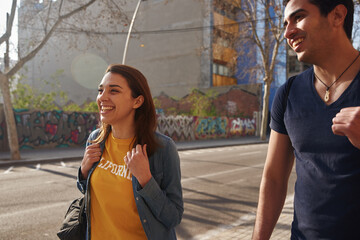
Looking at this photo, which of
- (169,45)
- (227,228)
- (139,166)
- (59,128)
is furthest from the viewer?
(169,45)

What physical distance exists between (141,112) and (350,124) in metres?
1.40

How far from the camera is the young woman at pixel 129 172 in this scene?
1907mm

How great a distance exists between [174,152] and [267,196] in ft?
2.14

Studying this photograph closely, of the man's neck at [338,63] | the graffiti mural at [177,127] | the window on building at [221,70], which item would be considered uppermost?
the man's neck at [338,63]

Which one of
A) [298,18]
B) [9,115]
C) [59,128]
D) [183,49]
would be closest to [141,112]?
[298,18]

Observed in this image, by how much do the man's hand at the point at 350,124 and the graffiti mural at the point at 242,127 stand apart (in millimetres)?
30754

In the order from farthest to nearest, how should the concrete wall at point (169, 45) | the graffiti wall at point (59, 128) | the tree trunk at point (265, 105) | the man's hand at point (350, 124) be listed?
the concrete wall at point (169, 45)
the tree trunk at point (265, 105)
the graffiti wall at point (59, 128)
the man's hand at point (350, 124)

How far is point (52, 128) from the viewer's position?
707 inches

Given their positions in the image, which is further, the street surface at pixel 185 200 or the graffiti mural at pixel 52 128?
the graffiti mural at pixel 52 128

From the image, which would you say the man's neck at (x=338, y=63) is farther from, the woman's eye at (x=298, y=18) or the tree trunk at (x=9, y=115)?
the tree trunk at (x=9, y=115)

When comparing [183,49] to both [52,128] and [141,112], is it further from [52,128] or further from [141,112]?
[141,112]

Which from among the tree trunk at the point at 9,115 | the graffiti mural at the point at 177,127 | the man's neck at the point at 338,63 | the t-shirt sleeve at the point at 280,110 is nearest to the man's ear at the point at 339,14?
the man's neck at the point at 338,63

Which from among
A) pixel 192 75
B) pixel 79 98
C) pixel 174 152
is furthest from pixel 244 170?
pixel 79 98

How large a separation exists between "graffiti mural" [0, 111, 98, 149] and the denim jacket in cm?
1645
